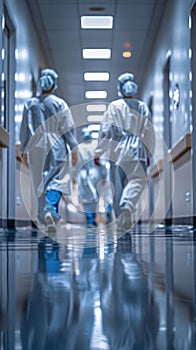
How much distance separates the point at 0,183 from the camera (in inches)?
263

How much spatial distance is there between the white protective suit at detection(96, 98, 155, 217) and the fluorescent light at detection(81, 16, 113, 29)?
359cm

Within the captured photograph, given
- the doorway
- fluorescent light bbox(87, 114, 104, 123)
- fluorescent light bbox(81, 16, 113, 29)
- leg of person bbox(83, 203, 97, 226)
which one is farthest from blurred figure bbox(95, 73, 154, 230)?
fluorescent light bbox(87, 114, 104, 123)

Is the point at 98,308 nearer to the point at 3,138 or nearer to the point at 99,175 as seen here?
the point at 3,138

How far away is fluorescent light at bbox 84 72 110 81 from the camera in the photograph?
43.0ft

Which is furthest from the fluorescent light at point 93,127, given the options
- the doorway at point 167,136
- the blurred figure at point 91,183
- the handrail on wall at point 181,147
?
the handrail on wall at point 181,147

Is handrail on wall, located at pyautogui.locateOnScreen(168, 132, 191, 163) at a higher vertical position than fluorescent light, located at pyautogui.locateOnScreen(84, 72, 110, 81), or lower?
lower

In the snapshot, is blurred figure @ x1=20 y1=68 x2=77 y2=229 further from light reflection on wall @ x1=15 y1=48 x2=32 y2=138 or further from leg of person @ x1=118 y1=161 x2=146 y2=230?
light reflection on wall @ x1=15 y1=48 x2=32 y2=138

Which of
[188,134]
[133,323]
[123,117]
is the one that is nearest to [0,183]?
[123,117]

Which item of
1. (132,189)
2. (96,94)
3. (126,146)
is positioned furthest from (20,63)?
(96,94)

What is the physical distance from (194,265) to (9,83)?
20.0ft

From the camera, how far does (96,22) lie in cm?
973

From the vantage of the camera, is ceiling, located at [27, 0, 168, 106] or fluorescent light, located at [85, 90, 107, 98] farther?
→ fluorescent light, located at [85, 90, 107, 98]

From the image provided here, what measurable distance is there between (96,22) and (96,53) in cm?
179

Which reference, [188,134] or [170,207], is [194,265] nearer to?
[188,134]
